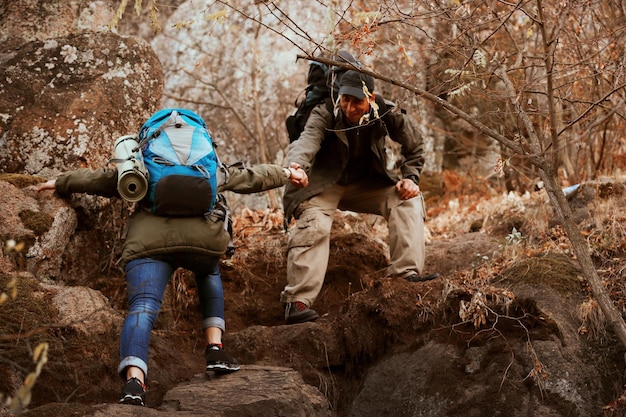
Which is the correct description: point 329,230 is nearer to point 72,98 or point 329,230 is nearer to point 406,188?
point 406,188

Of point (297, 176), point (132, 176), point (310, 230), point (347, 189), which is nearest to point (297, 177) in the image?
point (297, 176)

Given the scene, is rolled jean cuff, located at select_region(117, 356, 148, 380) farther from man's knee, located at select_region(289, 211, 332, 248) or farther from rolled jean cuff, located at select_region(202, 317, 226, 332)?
man's knee, located at select_region(289, 211, 332, 248)

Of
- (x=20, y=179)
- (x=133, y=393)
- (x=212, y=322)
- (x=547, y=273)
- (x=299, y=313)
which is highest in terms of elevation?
(x=20, y=179)

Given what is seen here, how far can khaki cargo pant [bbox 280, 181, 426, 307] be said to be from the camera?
655 centimetres

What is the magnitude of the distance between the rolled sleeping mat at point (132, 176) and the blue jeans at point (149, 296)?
41 cm

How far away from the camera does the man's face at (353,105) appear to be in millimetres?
6449

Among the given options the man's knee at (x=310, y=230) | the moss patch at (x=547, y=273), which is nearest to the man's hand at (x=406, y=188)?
the man's knee at (x=310, y=230)

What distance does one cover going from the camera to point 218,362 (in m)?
5.02

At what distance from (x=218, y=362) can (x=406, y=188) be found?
257 centimetres

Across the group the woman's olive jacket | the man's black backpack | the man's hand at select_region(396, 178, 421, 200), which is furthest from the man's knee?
the woman's olive jacket

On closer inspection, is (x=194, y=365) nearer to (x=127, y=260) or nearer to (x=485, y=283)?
(x=127, y=260)

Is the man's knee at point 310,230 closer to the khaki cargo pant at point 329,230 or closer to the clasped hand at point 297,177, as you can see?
the khaki cargo pant at point 329,230

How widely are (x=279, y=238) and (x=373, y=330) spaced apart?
2.26 m

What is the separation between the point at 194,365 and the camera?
5.75 metres
